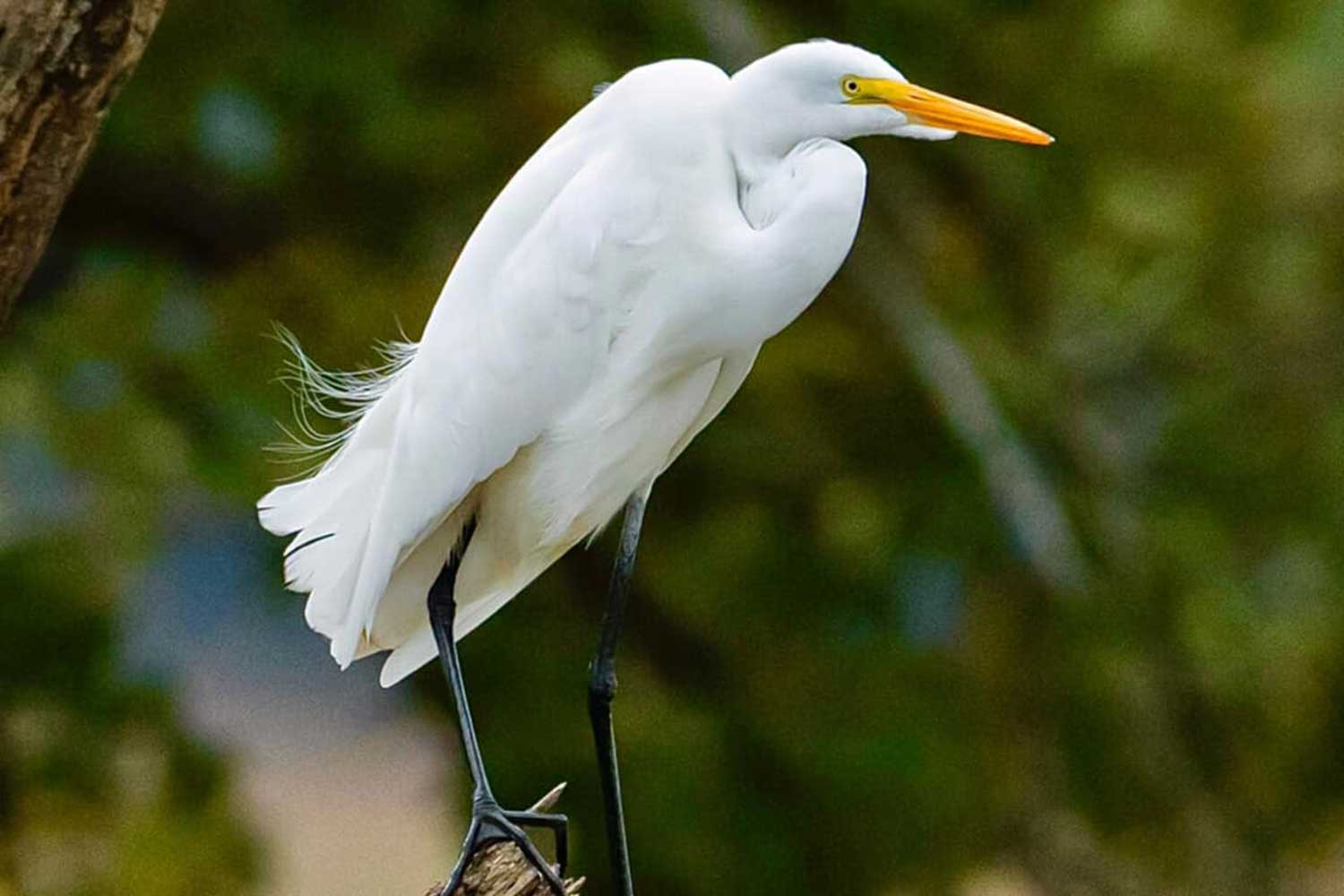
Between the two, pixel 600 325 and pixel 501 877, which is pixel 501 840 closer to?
pixel 501 877

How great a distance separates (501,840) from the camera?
2006 millimetres

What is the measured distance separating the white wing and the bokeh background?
2.26 metres

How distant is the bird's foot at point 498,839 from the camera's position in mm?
1960

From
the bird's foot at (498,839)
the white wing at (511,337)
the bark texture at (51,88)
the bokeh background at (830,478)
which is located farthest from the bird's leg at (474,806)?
the bokeh background at (830,478)

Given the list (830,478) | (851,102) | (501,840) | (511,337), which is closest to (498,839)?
(501,840)

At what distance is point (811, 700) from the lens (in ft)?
16.1

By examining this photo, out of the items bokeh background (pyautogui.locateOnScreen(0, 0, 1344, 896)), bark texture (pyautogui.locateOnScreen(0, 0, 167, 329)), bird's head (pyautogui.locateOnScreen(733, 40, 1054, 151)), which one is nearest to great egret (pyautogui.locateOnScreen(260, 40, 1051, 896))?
bird's head (pyautogui.locateOnScreen(733, 40, 1054, 151))

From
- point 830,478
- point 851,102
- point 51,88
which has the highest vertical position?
point 51,88

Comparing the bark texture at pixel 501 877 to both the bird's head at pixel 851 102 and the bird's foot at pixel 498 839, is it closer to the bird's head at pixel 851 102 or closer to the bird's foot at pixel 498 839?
the bird's foot at pixel 498 839

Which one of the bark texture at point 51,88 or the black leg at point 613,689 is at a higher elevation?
the bark texture at point 51,88

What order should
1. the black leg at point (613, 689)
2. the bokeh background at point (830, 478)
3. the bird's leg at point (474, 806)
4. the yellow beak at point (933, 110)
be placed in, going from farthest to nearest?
the bokeh background at point (830, 478) → the black leg at point (613, 689) → the bird's leg at point (474, 806) → the yellow beak at point (933, 110)

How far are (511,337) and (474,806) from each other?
0.48m

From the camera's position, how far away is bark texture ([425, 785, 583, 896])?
1.98m

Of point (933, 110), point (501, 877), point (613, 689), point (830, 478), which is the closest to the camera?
point (933, 110)
